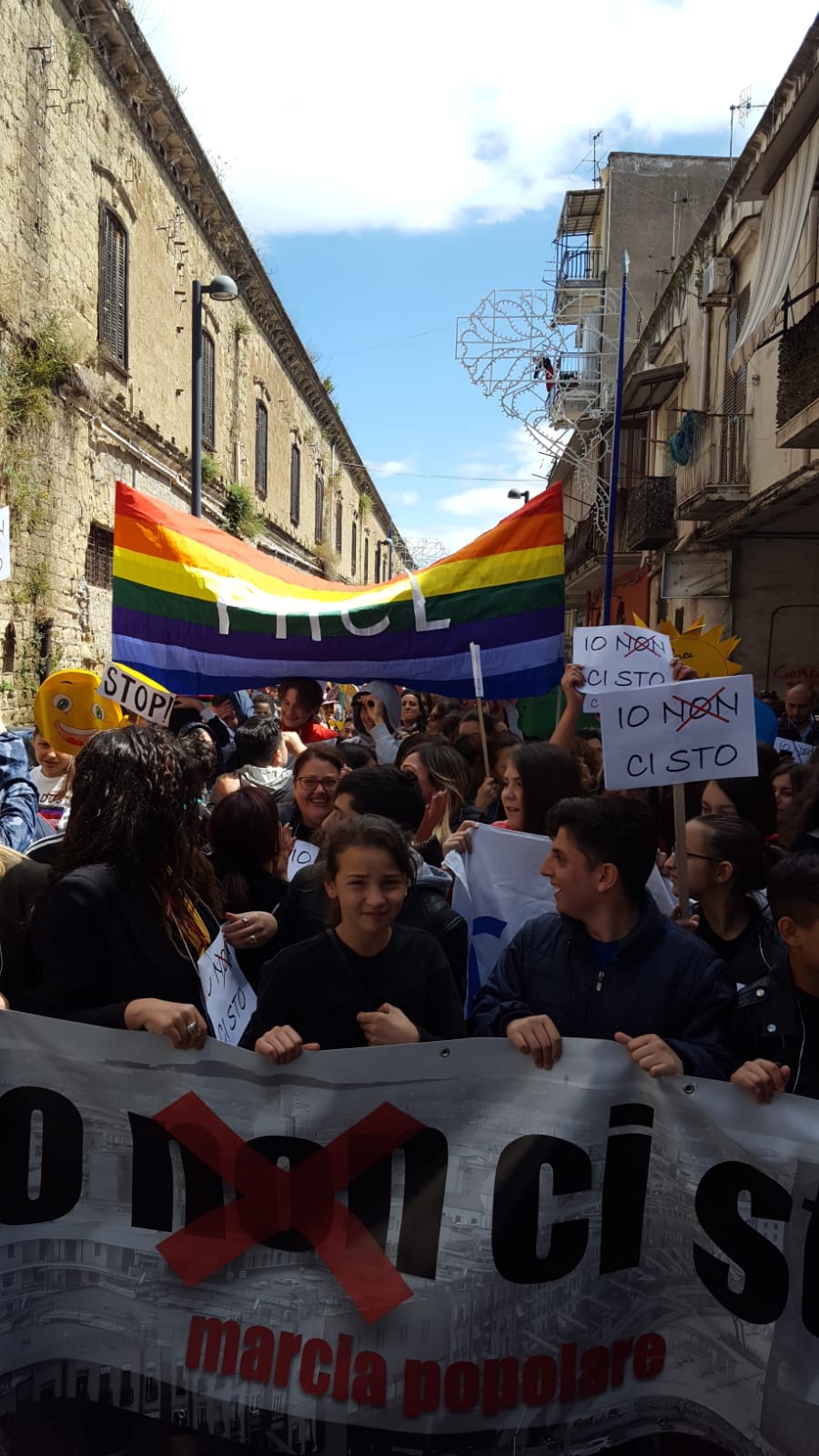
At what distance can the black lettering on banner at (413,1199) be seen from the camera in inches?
99.7

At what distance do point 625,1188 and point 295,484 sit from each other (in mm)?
29686

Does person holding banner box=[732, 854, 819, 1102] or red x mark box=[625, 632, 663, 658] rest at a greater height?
red x mark box=[625, 632, 663, 658]

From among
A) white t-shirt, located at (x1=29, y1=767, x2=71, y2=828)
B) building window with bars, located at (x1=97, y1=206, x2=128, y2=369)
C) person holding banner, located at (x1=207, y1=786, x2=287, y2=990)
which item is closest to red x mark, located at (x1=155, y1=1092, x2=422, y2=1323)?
person holding banner, located at (x1=207, y1=786, x2=287, y2=990)

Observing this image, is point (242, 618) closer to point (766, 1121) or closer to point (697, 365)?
point (766, 1121)

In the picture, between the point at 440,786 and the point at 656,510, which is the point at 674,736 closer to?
the point at 440,786

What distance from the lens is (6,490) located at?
11445 mm

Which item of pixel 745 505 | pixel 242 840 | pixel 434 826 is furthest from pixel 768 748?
pixel 745 505

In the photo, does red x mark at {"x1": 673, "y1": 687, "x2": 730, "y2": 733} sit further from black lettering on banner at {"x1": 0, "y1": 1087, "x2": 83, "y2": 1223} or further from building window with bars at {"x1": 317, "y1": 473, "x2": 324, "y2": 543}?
building window with bars at {"x1": 317, "y1": 473, "x2": 324, "y2": 543}

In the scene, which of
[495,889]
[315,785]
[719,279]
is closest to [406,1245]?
[495,889]

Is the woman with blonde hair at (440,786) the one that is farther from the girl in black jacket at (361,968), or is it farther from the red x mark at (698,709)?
the girl in black jacket at (361,968)

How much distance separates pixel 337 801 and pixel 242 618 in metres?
2.66

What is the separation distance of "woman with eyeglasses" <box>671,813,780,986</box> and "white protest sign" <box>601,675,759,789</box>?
22 cm

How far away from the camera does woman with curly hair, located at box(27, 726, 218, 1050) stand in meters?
2.67

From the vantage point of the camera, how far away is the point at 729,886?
144 inches
